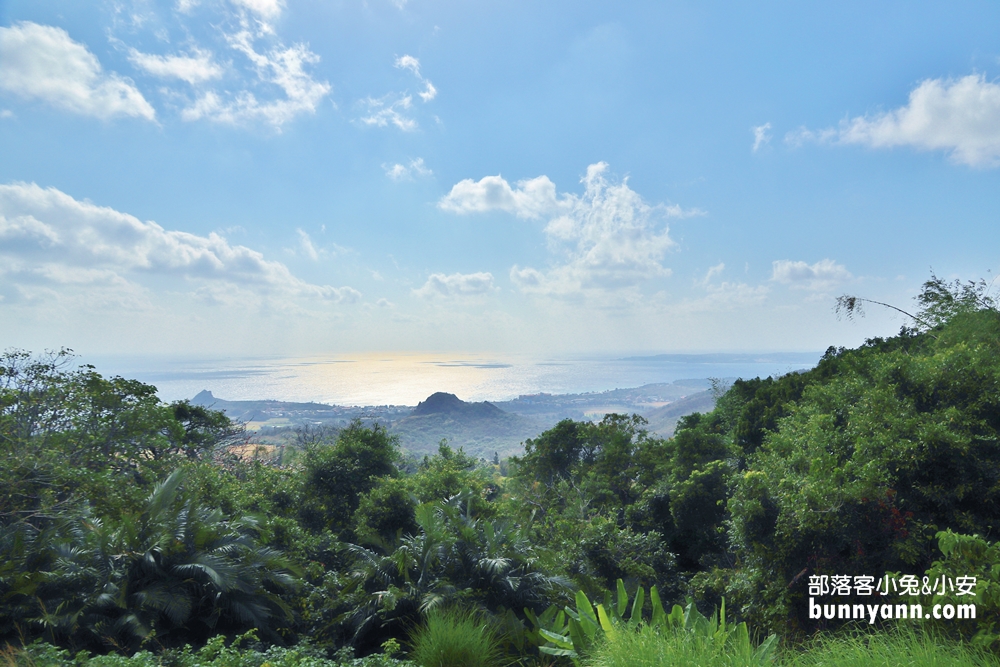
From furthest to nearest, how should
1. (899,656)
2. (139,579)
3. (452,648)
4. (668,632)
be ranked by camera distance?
(139,579) → (452,648) → (668,632) → (899,656)

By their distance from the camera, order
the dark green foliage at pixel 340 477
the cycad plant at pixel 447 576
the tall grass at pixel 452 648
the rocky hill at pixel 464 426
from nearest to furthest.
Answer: the tall grass at pixel 452 648 → the cycad plant at pixel 447 576 → the dark green foliage at pixel 340 477 → the rocky hill at pixel 464 426

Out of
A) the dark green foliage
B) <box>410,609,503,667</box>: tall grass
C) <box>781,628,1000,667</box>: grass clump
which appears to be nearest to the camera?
<box>781,628,1000,667</box>: grass clump

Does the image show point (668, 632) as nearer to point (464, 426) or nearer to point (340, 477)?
point (340, 477)

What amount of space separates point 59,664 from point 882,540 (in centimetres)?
1052

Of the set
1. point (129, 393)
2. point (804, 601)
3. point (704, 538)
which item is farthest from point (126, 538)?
point (704, 538)

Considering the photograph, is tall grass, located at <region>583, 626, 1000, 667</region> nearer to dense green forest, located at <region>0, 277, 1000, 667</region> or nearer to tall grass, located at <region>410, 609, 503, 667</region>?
dense green forest, located at <region>0, 277, 1000, 667</region>

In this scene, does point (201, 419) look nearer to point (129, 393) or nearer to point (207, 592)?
point (129, 393)

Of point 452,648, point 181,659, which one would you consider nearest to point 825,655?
point 452,648

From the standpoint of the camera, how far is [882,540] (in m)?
7.28

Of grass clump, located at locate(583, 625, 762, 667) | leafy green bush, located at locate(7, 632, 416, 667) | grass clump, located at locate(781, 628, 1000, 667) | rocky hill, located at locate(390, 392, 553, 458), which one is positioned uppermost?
grass clump, located at locate(781, 628, 1000, 667)

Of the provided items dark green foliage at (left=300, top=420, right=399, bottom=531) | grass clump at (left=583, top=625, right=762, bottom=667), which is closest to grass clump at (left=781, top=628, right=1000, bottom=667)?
grass clump at (left=583, top=625, right=762, bottom=667)

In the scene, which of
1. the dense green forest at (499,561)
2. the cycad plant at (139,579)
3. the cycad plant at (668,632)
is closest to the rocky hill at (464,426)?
the dense green forest at (499,561)

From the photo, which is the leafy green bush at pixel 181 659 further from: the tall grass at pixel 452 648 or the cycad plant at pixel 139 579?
the cycad plant at pixel 139 579

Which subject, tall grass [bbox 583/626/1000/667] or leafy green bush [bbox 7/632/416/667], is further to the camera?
leafy green bush [bbox 7/632/416/667]
